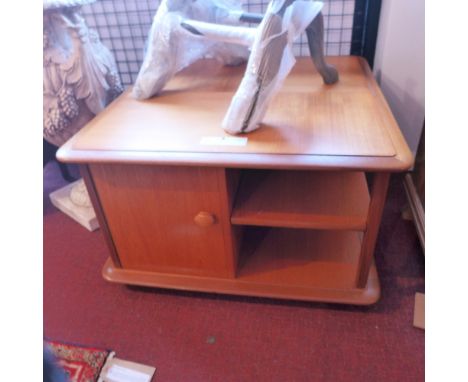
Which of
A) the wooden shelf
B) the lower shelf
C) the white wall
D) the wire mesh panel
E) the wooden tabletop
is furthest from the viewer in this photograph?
the wire mesh panel

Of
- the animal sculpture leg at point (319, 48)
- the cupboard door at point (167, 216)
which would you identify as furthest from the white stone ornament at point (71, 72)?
the animal sculpture leg at point (319, 48)

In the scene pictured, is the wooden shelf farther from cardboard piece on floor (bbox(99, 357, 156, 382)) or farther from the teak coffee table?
cardboard piece on floor (bbox(99, 357, 156, 382))

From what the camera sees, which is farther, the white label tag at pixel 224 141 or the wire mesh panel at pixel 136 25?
the wire mesh panel at pixel 136 25

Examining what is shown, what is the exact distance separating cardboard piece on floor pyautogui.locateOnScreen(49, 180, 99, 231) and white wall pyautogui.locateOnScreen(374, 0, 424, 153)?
1.15m

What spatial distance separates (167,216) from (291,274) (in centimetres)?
39

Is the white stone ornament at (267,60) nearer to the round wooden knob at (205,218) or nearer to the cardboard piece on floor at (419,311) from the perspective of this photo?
the round wooden knob at (205,218)

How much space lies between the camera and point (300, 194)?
0.95 metres

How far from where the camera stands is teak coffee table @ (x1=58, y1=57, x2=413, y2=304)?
769 millimetres

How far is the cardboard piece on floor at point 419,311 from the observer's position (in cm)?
93

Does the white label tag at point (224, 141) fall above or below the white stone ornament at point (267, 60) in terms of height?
below

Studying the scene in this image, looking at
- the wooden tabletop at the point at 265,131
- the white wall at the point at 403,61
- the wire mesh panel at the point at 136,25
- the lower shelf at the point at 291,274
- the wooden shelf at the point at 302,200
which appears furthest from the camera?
the wire mesh panel at the point at 136,25

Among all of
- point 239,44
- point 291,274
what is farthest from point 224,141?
point 291,274

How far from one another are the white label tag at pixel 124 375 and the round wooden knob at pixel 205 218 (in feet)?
1.31

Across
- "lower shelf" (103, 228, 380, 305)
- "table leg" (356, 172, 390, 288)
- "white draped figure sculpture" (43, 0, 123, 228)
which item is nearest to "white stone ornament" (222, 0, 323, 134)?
"table leg" (356, 172, 390, 288)
